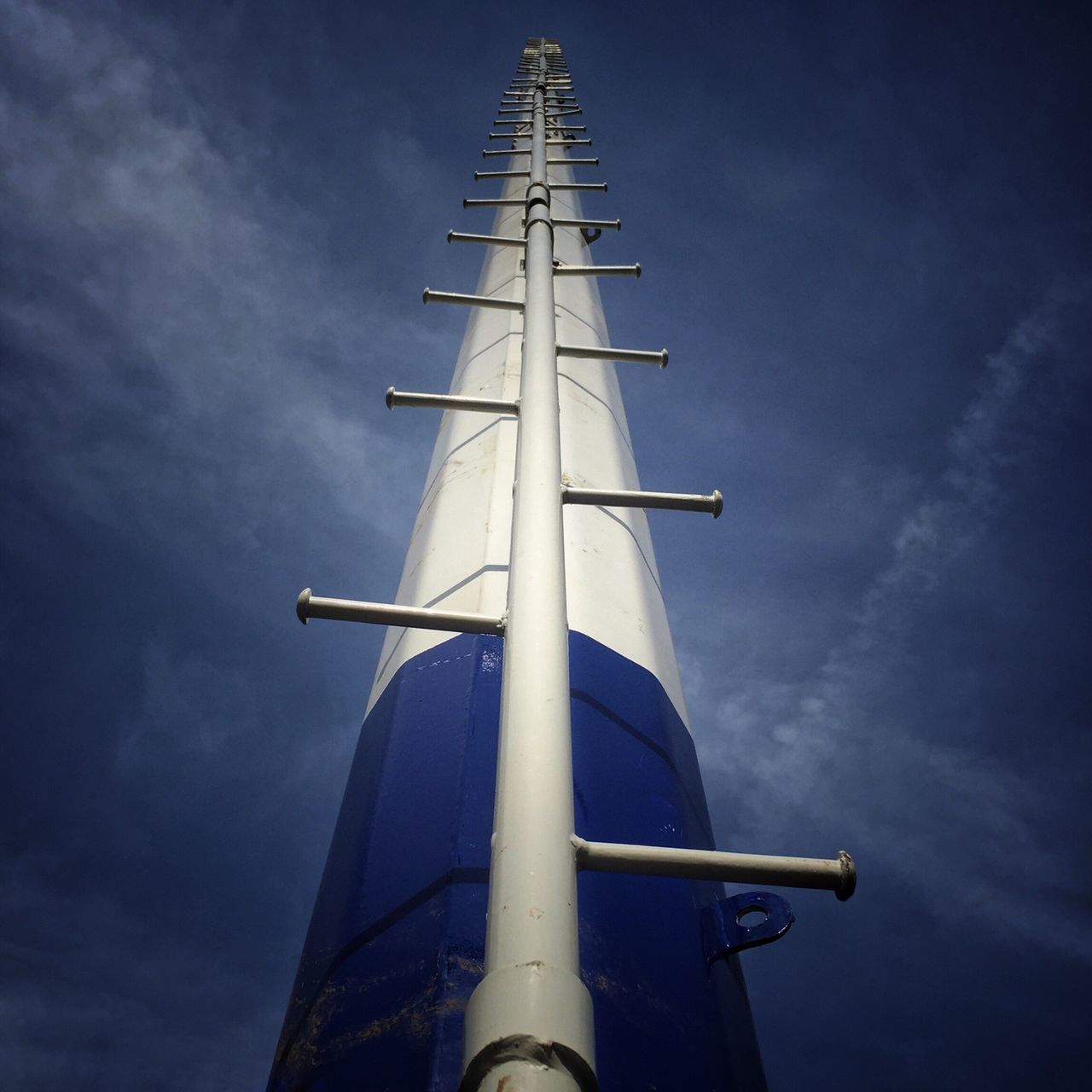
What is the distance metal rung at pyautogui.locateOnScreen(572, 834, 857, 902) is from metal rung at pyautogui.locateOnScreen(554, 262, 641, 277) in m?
3.55

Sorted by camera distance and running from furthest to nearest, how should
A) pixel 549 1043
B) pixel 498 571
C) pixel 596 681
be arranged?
pixel 498 571 → pixel 596 681 → pixel 549 1043

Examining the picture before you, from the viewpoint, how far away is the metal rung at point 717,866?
65.2 inches

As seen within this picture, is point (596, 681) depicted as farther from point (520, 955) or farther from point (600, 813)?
point (520, 955)

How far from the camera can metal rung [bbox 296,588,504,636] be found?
2.29 metres

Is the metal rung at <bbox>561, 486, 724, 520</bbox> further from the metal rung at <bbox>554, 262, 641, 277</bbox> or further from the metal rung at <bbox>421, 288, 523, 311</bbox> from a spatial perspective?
the metal rung at <bbox>554, 262, 641, 277</bbox>

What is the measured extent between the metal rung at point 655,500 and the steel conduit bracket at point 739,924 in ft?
4.11

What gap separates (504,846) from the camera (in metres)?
1.60

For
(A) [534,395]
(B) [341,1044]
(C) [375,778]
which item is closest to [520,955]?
(B) [341,1044]

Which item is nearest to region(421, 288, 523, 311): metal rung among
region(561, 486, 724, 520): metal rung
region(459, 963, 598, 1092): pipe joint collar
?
region(561, 486, 724, 520): metal rung

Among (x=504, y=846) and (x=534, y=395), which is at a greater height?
(x=534, y=395)

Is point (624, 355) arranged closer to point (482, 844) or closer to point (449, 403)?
point (449, 403)

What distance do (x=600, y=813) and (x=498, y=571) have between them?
123 centimetres

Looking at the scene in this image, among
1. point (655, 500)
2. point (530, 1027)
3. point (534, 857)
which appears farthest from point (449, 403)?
point (530, 1027)

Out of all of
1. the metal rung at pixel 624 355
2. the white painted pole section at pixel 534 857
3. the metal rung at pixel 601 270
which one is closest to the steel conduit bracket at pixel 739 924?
the white painted pole section at pixel 534 857
